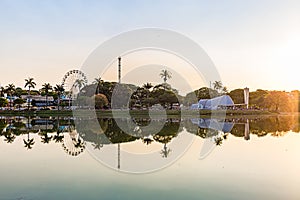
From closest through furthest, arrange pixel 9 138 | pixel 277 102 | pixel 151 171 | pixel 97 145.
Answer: pixel 151 171
pixel 97 145
pixel 9 138
pixel 277 102

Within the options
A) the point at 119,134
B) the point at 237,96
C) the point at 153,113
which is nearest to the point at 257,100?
the point at 237,96

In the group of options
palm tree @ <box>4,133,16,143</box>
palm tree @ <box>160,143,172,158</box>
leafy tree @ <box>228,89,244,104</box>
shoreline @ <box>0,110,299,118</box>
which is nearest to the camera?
palm tree @ <box>160,143,172,158</box>

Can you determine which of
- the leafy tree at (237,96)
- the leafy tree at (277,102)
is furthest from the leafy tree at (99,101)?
the leafy tree at (237,96)

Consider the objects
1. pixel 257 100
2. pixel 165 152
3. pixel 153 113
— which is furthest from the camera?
pixel 257 100

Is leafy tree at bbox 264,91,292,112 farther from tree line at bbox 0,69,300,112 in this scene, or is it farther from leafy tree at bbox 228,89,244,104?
leafy tree at bbox 228,89,244,104

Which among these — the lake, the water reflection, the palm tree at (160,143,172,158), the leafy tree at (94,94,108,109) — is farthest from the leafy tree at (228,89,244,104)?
the palm tree at (160,143,172,158)

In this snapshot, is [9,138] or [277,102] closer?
[9,138]

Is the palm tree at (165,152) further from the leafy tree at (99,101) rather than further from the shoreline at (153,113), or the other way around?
the leafy tree at (99,101)

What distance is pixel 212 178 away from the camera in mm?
10273

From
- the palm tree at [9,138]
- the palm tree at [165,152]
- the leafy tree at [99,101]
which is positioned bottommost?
the palm tree at [165,152]

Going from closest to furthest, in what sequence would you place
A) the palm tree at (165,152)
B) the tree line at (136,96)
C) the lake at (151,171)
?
the lake at (151,171) < the palm tree at (165,152) < the tree line at (136,96)

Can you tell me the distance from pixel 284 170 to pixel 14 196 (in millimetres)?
9302

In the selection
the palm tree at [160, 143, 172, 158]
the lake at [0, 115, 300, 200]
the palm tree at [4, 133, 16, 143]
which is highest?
the palm tree at [4, 133, 16, 143]

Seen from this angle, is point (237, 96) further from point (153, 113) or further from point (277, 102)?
point (153, 113)
